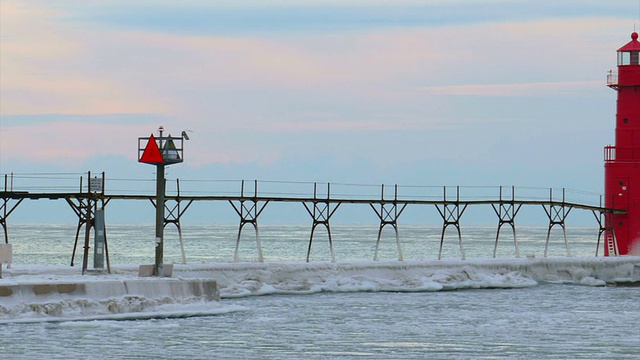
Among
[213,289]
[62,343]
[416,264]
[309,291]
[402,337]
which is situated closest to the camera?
[62,343]

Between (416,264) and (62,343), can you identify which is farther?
(416,264)

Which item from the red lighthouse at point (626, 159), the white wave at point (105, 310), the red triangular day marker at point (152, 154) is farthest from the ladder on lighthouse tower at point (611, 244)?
the red triangular day marker at point (152, 154)

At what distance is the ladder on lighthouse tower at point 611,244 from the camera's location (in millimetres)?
49938

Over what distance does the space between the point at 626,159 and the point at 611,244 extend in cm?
350

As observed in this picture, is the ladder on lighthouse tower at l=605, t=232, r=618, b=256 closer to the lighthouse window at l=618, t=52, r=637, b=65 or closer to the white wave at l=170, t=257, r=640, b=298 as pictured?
the white wave at l=170, t=257, r=640, b=298

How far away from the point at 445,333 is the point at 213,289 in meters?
6.56

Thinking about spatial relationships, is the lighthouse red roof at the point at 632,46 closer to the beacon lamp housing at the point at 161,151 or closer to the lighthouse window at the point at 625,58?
the lighthouse window at the point at 625,58

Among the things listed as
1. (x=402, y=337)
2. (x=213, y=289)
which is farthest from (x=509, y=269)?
(x=402, y=337)

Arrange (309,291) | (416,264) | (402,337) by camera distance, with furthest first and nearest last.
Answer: (416,264)
(309,291)
(402,337)

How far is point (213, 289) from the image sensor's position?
1187 inches

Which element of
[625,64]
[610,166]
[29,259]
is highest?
[625,64]

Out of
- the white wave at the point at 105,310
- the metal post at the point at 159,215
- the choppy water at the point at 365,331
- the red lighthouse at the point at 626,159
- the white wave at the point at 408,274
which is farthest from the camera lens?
the red lighthouse at the point at 626,159

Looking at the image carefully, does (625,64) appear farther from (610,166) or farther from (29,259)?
(29,259)

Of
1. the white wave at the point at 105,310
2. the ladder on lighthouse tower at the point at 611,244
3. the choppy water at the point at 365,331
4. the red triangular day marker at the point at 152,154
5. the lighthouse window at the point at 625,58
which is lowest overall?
the choppy water at the point at 365,331
